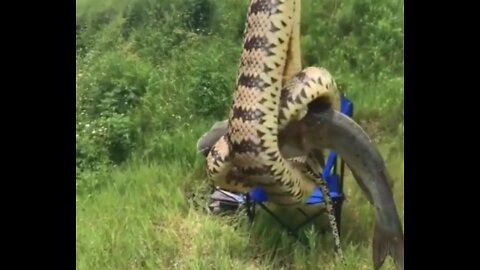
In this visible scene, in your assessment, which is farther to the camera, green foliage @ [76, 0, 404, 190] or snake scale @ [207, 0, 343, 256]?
green foliage @ [76, 0, 404, 190]

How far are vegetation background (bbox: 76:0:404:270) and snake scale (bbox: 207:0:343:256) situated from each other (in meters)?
0.05

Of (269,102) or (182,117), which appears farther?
(182,117)

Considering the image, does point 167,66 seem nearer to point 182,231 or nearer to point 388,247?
point 182,231

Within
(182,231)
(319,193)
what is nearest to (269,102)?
(319,193)

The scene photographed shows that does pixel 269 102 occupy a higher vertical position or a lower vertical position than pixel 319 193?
higher

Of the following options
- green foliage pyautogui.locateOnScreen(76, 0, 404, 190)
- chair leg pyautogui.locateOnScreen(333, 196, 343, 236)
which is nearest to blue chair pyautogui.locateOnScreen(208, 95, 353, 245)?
chair leg pyautogui.locateOnScreen(333, 196, 343, 236)

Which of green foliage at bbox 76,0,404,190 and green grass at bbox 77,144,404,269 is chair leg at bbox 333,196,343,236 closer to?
green grass at bbox 77,144,404,269

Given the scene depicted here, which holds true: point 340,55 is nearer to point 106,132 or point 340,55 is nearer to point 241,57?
point 241,57

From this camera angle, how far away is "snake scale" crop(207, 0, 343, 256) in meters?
1.41

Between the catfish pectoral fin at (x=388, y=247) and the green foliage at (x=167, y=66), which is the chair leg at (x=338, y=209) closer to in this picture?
the catfish pectoral fin at (x=388, y=247)

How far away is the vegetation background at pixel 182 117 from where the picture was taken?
149 cm

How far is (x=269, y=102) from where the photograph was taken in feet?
4.63

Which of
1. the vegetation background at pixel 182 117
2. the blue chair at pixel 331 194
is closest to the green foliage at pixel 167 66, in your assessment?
the vegetation background at pixel 182 117

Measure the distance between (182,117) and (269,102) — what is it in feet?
→ 0.74
